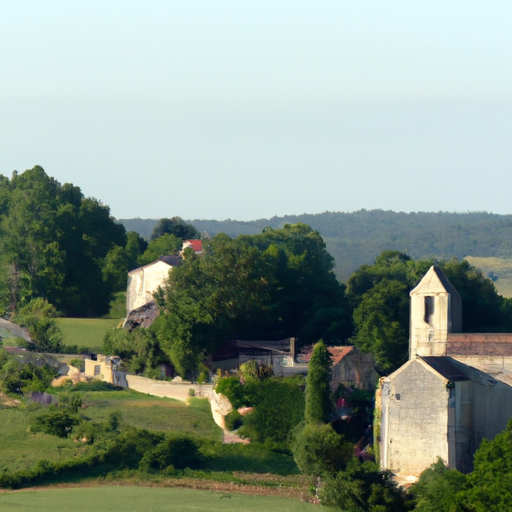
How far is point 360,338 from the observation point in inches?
1781

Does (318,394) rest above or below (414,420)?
above

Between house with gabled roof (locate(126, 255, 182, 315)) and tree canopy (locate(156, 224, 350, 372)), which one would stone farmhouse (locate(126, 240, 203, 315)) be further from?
tree canopy (locate(156, 224, 350, 372))

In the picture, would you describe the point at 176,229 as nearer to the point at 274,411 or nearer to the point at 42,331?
the point at 42,331

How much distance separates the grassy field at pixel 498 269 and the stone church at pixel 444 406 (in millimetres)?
95314

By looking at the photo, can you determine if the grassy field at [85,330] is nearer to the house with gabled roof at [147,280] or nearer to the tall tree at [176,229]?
the house with gabled roof at [147,280]

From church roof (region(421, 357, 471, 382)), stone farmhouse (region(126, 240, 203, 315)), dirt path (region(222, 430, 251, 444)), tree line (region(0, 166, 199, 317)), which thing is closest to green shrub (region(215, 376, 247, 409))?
dirt path (region(222, 430, 251, 444))

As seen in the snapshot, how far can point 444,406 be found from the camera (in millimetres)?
35125

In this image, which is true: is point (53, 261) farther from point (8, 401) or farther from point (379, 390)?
point (379, 390)

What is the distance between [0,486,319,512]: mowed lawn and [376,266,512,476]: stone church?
11.7 ft

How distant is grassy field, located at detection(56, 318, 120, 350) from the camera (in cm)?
5575

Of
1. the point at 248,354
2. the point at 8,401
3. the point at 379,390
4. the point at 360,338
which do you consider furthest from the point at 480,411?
the point at 8,401

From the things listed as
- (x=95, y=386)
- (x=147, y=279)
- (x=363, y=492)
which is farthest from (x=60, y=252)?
(x=363, y=492)

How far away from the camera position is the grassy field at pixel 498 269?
451 ft

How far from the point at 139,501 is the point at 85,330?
26063 millimetres
